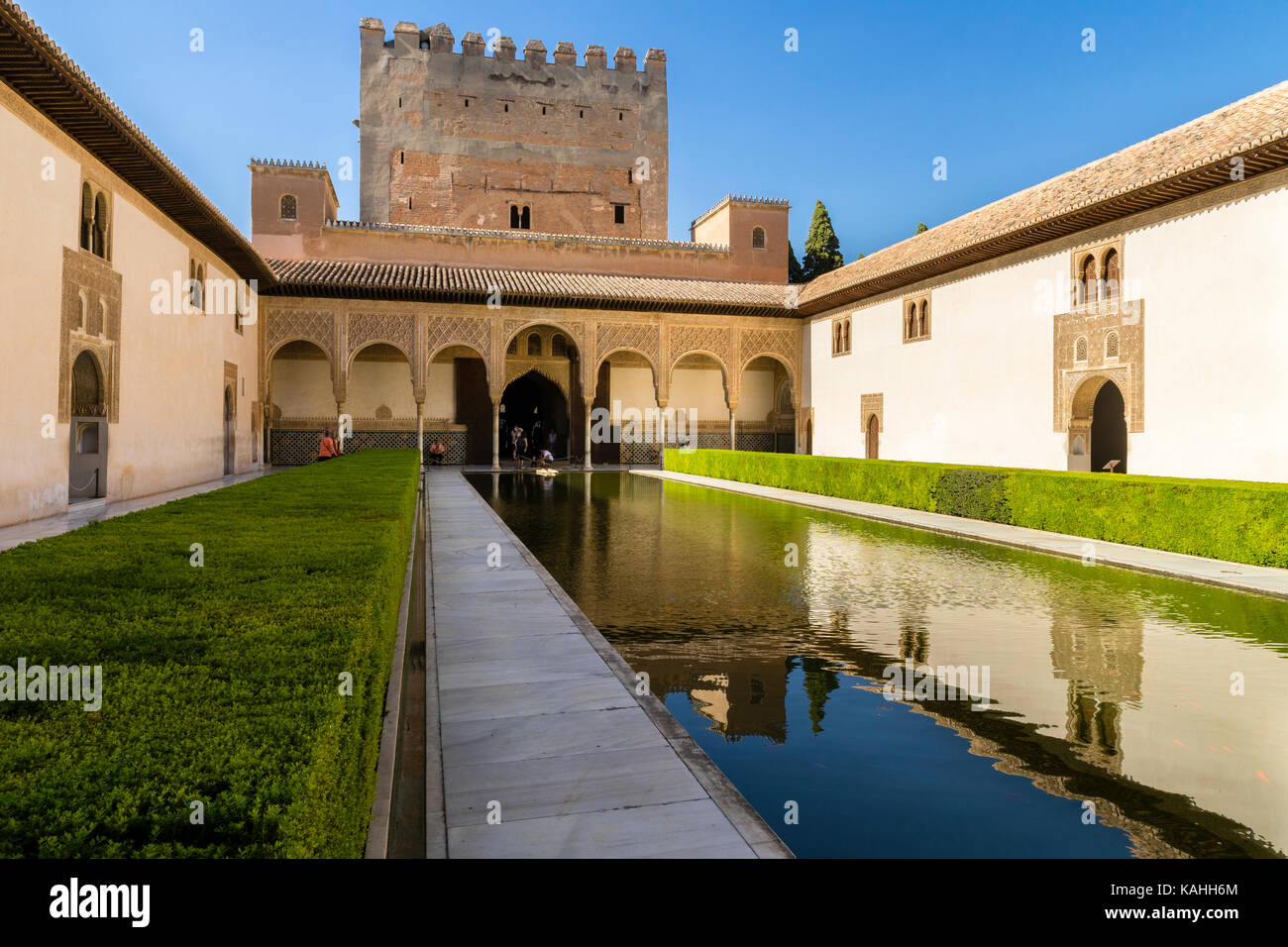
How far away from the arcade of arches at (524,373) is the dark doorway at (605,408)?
0.04m

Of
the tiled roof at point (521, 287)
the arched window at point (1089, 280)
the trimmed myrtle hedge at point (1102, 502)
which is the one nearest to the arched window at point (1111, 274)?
the arched window at point (1089, 280)

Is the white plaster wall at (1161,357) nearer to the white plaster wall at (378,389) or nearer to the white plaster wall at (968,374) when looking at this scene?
the white plaster wall at (968,374)

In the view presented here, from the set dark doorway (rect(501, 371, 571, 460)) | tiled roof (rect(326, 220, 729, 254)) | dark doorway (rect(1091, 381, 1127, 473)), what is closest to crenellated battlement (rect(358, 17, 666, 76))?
tiled roof (rect(326, 220, 729, 254))

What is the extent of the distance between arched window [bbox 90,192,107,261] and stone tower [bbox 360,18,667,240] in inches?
865

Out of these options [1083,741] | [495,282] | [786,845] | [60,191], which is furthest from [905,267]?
[786,845]

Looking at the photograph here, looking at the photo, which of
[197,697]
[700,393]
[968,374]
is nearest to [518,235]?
[700,393]

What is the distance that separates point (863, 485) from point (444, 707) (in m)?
11.8

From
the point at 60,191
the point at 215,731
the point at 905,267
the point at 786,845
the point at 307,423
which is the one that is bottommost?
the point at 786,845

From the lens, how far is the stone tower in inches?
1280

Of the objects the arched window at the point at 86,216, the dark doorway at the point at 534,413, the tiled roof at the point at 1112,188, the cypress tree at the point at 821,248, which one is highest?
the cypress tree at the point at 821,248

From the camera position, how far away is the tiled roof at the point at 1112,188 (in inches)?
457

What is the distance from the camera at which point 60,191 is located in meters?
9.92

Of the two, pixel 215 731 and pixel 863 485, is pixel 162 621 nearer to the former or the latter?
pixel 215 731
